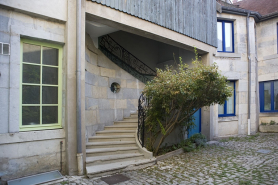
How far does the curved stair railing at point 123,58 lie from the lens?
7.88 metres

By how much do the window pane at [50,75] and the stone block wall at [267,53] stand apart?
10.5 meters

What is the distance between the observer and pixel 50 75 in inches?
187

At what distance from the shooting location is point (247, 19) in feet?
33.5

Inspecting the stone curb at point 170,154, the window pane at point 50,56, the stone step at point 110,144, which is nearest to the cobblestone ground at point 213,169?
the stone curb at point 170,154

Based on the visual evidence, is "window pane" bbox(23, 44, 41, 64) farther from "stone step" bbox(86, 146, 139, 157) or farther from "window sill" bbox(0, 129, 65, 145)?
"stone step" bbox(86, 146, 139, 157)

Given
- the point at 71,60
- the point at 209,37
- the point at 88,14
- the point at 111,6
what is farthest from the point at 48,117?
the point at 209,37

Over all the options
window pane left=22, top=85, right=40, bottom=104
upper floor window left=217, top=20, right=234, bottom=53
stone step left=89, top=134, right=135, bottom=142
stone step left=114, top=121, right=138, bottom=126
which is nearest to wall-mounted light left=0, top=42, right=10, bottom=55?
window pane left=22, top=85, right=40, bottom=104

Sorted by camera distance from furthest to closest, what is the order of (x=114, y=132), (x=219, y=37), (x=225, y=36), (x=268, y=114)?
1. (x=268, y=114)
2. (x=225, y=36)
3. (x=219, y=37)
4. (x=114, y=132)

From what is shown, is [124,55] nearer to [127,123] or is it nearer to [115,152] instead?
[127,123]

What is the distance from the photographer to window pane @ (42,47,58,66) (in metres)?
4.70

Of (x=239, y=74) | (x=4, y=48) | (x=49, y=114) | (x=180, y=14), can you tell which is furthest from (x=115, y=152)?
(x=239, y=74)

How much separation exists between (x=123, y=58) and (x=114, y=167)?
5.64 metres

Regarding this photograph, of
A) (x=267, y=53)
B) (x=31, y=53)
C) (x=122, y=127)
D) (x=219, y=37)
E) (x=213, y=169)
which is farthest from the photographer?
(x=267, y=53)

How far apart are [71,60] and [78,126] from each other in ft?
4.90
